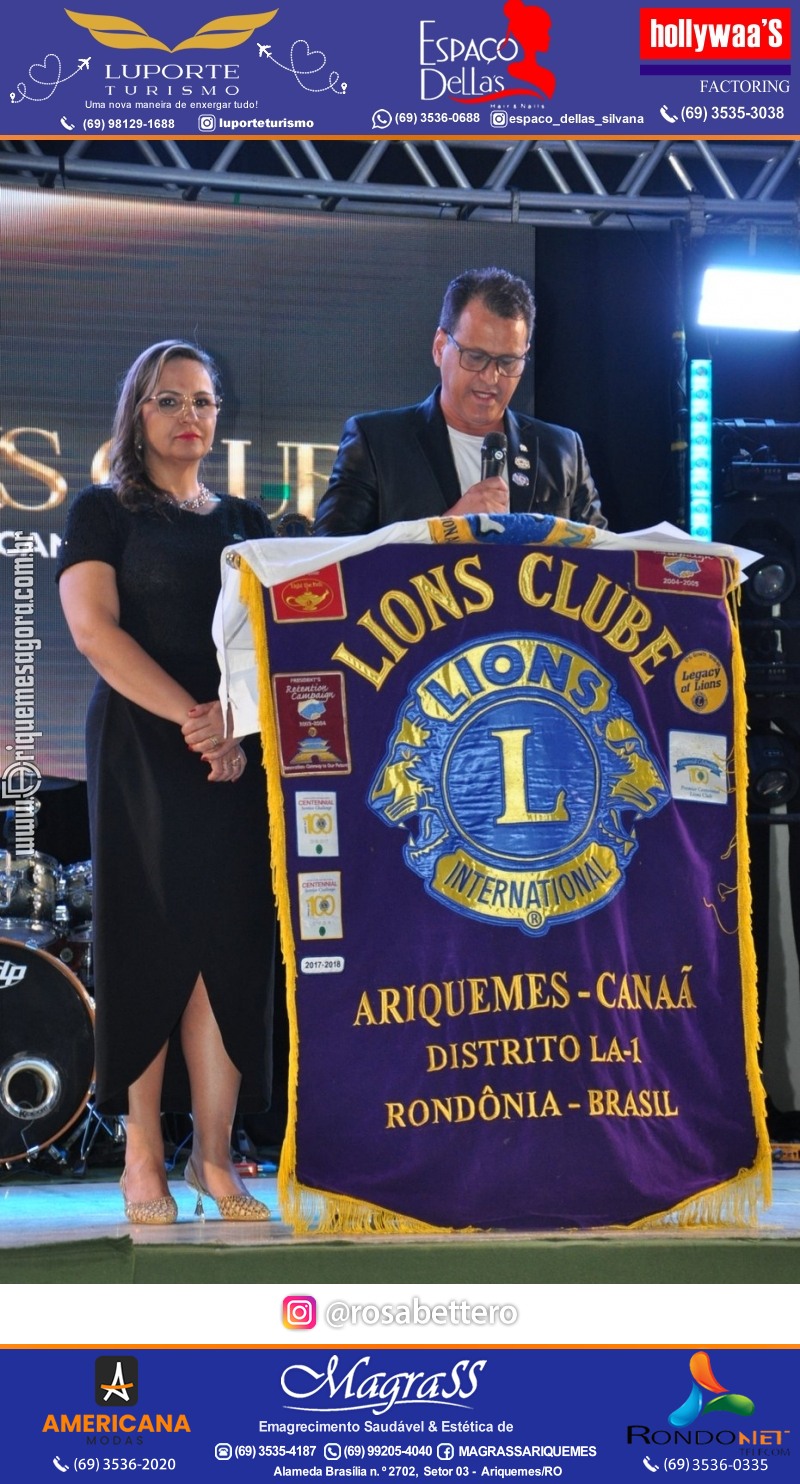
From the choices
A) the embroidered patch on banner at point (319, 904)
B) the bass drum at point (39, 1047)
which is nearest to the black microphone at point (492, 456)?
the embroidered patch on banner at point (319, 904)

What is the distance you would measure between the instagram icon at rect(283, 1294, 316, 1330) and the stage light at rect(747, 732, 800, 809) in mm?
3181

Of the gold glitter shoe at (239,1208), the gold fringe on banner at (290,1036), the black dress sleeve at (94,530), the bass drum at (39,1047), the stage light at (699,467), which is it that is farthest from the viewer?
the stage light at (699,467)

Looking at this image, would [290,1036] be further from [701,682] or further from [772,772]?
[772,772]

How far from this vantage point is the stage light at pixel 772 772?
532cm
